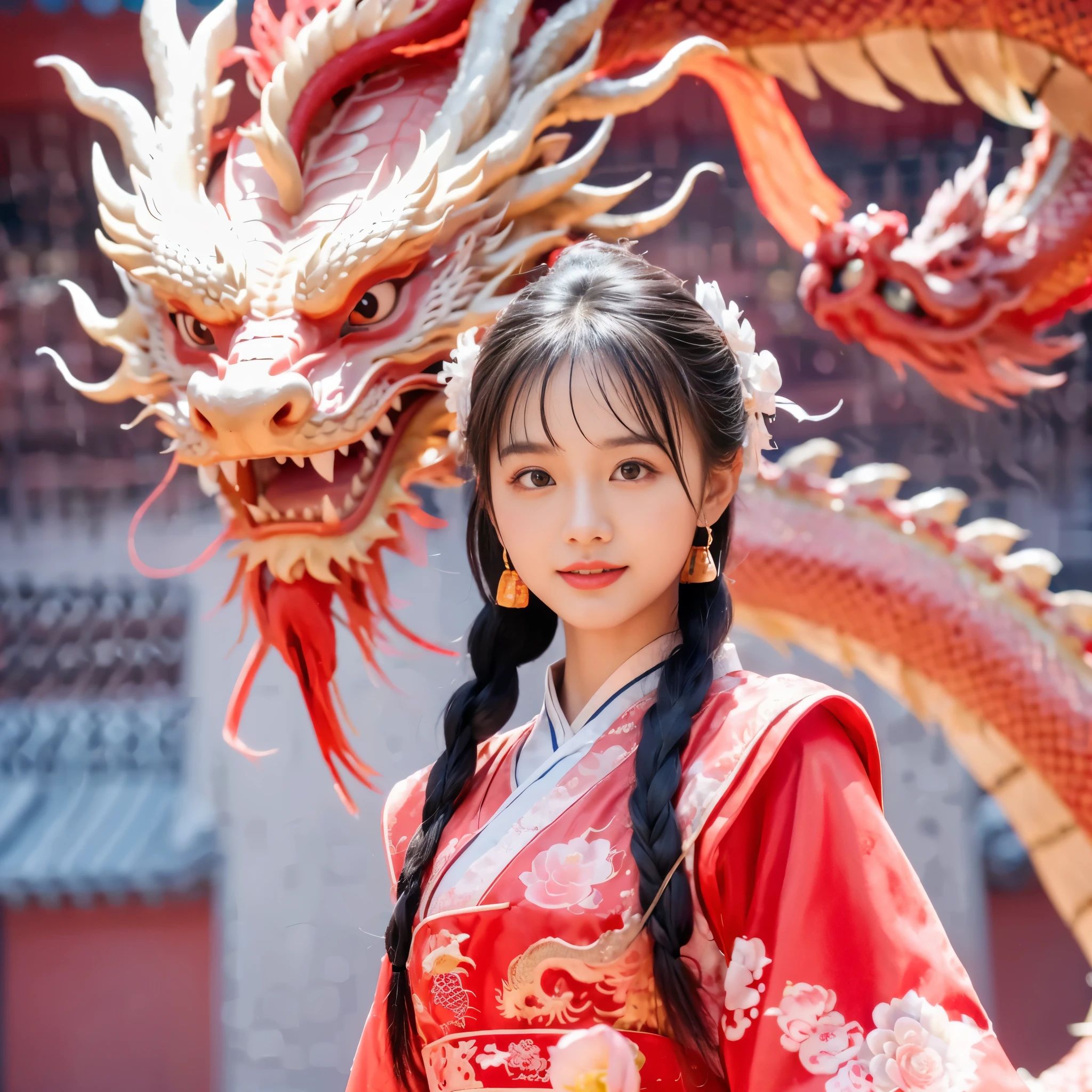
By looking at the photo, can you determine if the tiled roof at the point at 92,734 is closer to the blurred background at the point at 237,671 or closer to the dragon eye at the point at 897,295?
the blurred background at the point at 237,671

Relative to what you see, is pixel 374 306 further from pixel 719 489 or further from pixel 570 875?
pixel 570 875

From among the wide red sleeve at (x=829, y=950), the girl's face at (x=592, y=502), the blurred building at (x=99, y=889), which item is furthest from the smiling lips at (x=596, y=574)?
the blurred building at (x=99, y=889)

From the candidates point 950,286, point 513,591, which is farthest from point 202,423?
point 950,286

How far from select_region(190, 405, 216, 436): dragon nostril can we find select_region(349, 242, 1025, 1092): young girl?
0.33 meters

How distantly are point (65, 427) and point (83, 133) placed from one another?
2.79 ft

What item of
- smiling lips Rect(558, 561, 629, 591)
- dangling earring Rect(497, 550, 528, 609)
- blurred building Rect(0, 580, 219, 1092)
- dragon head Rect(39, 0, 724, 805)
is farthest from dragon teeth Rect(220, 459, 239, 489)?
blurred building Rect(0, 580, 219, 1092)

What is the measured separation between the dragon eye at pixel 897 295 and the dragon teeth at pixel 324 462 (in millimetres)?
911

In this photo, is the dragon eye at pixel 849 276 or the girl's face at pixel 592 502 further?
the dragon eye at pixel 849 276

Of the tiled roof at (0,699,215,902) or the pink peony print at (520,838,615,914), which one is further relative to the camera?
the tiled roof at (0,699,215,902)

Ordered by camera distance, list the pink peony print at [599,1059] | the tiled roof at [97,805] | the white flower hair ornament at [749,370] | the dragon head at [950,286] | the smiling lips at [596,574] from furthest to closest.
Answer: the tiled roof at [97,805] → the dragon head at [950,286] → the white flower hair ornament at [749,370] → the smiling lips at [596,574] → the pink peony print at [599,1059]

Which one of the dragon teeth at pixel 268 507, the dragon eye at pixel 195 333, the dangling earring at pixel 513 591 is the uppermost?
the dragon eye at pixel 195 333

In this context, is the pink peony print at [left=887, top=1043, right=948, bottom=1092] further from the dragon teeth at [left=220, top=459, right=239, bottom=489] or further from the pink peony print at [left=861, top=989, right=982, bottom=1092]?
the dragon teeth at [left=220, top=459, right=239, bottom=489]

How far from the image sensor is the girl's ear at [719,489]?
1082mm

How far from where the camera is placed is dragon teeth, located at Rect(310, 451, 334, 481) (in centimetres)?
136
